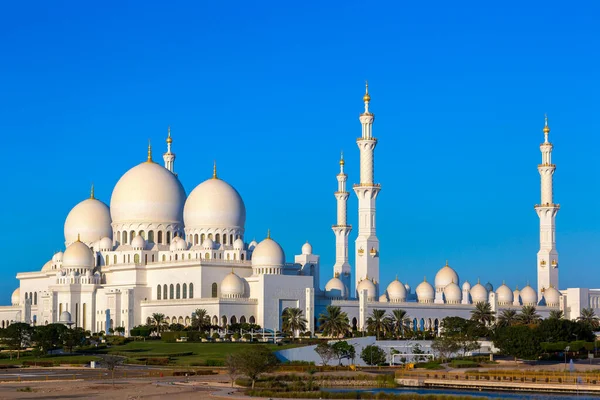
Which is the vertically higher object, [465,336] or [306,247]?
[306,247]

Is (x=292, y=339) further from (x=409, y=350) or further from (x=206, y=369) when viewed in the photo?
(x=206, y=369)

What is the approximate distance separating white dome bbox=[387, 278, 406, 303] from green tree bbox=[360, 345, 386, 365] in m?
28.1

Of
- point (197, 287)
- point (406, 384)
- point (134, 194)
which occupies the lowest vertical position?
point (406, 384)

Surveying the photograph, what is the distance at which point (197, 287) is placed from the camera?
91.2 meters

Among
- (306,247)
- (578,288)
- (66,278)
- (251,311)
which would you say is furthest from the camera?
(578,288)

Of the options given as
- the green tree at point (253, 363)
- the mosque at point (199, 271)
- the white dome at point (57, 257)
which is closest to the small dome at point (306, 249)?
the mosque at point (199, 271)

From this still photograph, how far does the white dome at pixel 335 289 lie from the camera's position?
9538 cm

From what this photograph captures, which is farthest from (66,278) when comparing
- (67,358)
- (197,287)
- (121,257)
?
(67,358)

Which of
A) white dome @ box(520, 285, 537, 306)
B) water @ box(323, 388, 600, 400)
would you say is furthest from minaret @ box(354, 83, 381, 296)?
water @ box(323, 388, 600, 400)

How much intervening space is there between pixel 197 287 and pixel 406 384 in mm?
37489

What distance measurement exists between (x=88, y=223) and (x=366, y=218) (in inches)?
1037

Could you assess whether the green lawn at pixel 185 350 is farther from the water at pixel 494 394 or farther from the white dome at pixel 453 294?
the white dome at pixel 453 294

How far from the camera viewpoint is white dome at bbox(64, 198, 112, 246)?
337ft

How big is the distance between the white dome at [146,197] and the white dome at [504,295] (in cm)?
3221
